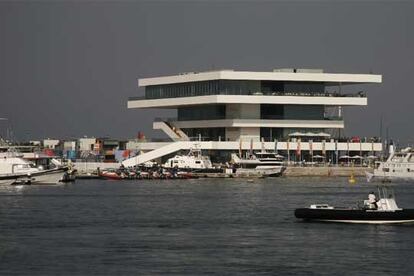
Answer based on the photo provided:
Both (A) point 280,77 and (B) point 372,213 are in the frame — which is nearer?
(B) point 372,213

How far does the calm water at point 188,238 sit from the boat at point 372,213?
847 millimetres

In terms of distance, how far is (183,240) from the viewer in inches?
2726

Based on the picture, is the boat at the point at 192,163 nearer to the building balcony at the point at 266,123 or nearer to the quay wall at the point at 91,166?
the building balcony at the point at 266,123

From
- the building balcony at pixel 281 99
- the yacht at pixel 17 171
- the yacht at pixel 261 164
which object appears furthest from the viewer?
the building balcony at pixel 281 99

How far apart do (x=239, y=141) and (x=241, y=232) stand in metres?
107

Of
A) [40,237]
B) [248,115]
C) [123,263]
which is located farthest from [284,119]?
[123,263]

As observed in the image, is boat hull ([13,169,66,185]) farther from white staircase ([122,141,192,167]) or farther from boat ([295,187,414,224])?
boat ([295,187,414,224])

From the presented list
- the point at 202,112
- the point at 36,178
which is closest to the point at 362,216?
the point at 36,178

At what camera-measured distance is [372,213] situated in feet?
254

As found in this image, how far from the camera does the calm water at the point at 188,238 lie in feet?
189

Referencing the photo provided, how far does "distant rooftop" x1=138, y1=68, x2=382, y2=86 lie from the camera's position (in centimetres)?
18512

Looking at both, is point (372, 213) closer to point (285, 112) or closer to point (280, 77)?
point (285, 112)

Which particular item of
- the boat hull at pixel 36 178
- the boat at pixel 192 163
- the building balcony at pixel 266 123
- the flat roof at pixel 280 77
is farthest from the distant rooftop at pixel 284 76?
the boat hull at pixel 36 178

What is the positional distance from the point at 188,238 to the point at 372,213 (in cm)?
1361
